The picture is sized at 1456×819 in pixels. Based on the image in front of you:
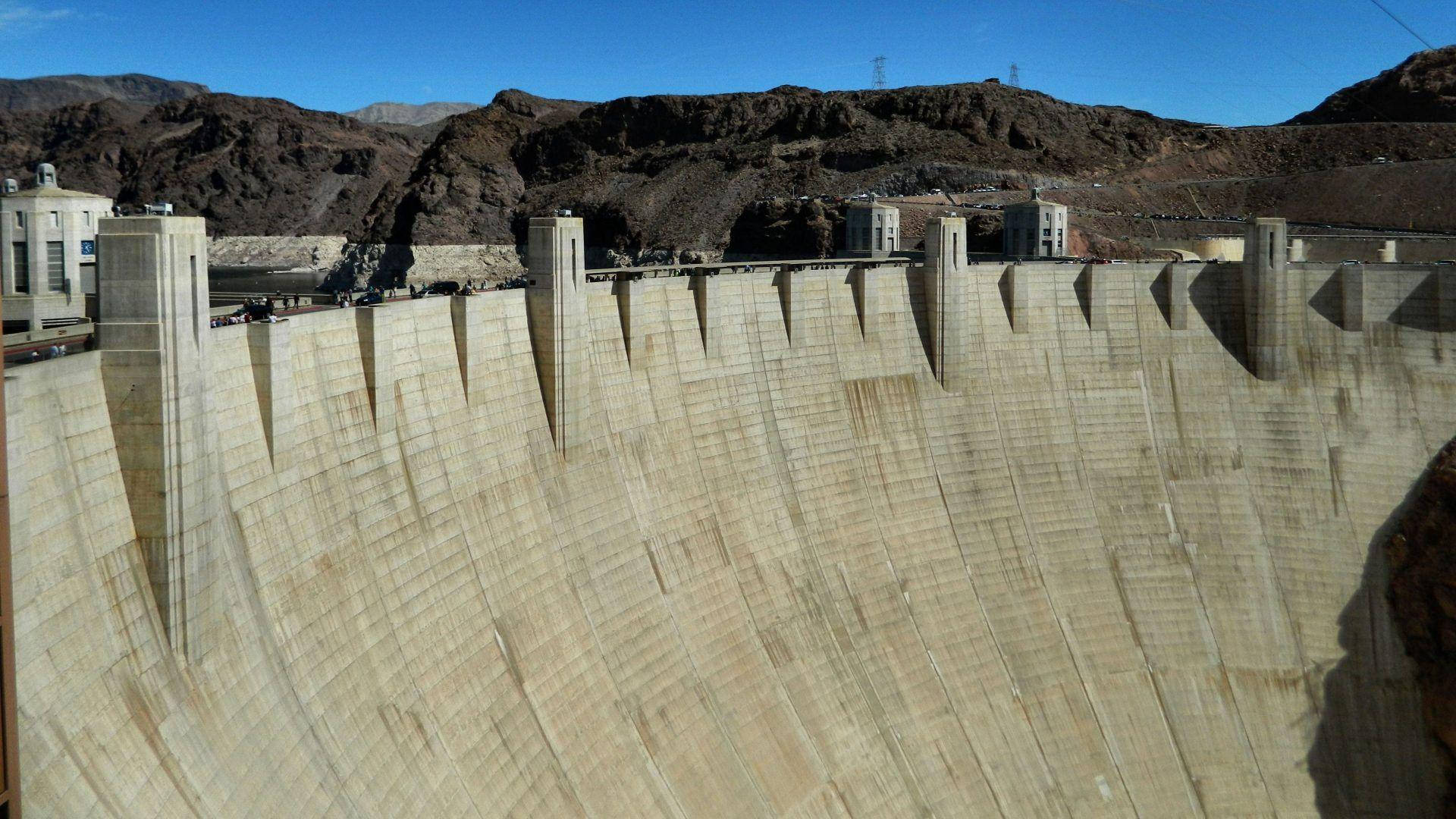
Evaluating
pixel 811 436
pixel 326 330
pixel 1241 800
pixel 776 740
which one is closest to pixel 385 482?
pixel 326 330

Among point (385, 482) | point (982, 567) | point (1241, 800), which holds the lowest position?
point (1241, 800)

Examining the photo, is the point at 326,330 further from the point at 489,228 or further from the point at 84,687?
the point at 489,228

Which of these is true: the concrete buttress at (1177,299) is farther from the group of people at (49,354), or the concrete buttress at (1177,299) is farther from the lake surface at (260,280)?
the lake surface at (260,280)

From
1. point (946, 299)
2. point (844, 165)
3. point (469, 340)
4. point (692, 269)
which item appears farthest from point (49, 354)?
point (844, 165)

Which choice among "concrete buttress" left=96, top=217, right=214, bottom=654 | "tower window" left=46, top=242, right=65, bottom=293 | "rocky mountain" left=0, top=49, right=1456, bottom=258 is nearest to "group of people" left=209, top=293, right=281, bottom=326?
"concrete buttress" left=96, top=217, right=214, bottom=654

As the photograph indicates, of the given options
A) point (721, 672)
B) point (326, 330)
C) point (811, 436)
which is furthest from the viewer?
point (811, 436)

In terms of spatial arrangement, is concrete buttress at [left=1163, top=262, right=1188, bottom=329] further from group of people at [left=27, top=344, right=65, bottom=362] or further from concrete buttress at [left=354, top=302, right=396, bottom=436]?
group of people at [left=27, top=344, right=65, bottom=362]
